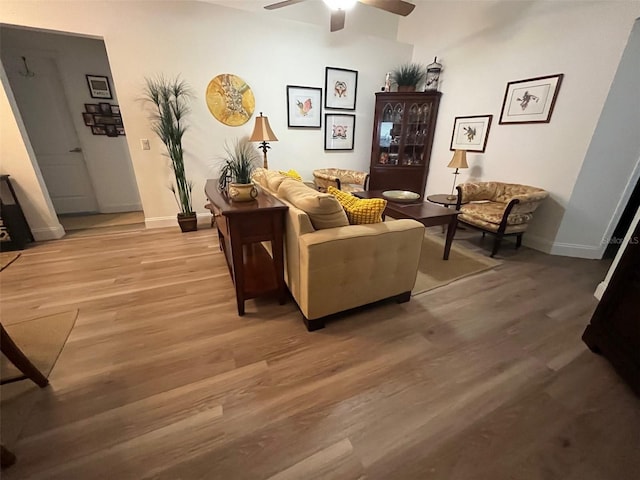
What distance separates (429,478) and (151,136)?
13.6 feet

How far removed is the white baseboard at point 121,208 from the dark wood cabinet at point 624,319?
5659 mm

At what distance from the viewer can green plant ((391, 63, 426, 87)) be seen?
399 cm

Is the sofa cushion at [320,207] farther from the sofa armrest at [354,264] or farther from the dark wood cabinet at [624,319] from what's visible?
the dark wood cabinet at [624,319]

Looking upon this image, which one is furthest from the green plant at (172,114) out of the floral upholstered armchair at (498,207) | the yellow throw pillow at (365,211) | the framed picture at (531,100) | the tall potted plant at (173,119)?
the framed picture at (531,100)

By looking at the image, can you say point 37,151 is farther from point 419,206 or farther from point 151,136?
point 419,206

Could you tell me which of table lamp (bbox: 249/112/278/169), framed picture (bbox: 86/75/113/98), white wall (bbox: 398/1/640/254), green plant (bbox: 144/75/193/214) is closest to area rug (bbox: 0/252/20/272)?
green plant (bbox: 144/75/193/214)

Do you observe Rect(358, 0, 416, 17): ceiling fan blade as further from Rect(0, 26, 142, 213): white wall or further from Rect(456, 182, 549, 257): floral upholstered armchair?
Rect(0, 26, 142, 213): white wall

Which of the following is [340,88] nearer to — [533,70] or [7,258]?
[533,70]

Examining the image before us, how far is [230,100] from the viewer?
3.48 m

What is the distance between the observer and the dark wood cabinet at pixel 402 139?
13.2ft

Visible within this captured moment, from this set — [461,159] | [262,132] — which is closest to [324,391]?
[262,132]

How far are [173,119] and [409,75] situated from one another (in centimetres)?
350

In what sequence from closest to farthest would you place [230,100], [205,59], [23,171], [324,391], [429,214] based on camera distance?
[324,391] < [429,214] < [23,171] < [205,59] < [230,100]

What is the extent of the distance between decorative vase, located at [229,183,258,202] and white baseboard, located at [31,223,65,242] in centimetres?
303
